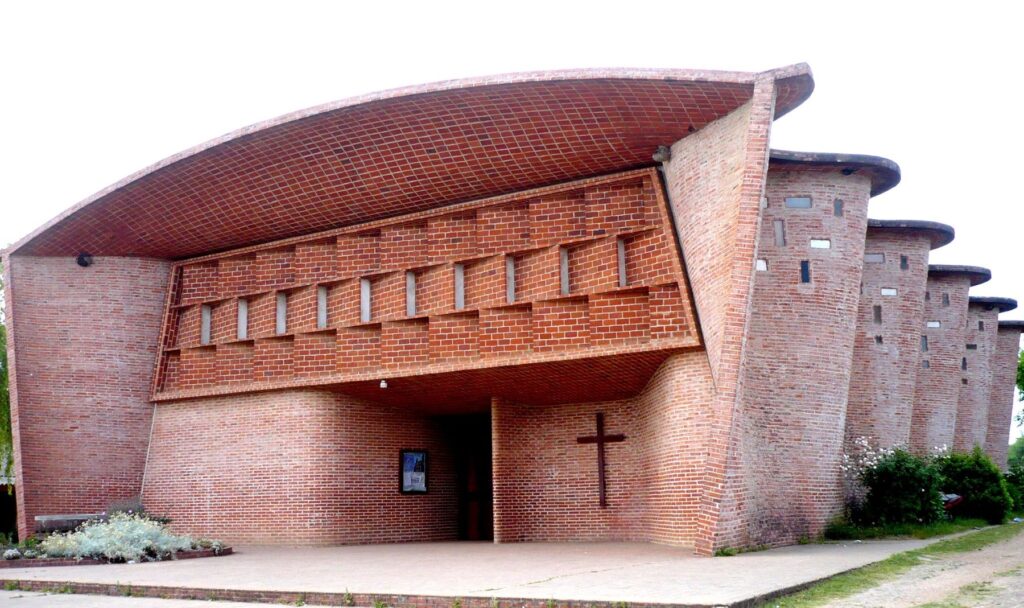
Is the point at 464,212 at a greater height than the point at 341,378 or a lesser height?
greater

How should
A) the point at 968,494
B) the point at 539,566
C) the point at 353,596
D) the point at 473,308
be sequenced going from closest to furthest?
the point at 353,596
the point at 539,566
the point at 473,308
the point at 968,494

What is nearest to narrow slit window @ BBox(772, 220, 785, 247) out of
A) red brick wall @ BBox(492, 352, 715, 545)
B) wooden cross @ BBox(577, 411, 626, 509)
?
red brick wall @ BBox(492, 352, 715, 545)

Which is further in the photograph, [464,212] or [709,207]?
[464,212]

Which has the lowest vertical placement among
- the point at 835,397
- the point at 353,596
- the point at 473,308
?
the point at 353,596

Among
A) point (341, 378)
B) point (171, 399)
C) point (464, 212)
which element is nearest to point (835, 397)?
point (464, 212)

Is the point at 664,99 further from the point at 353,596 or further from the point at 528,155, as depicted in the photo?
the point at 353,596

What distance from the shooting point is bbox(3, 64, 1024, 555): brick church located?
1430 cm

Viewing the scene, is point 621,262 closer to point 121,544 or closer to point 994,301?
point 121,544

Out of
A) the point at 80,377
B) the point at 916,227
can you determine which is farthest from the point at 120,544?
the point at 916,227

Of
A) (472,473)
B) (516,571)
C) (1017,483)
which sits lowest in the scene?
(516,571)

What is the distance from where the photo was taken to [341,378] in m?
17.5

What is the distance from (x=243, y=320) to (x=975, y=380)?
683 inches

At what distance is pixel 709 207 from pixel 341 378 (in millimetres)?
A: 7072

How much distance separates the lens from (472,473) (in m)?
20.5
